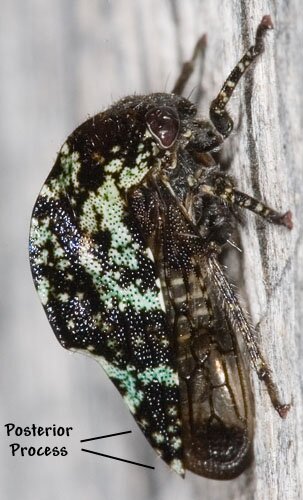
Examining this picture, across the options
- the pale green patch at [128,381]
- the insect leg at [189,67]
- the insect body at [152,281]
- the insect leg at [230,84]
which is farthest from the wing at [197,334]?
the insect leg at [189,67]

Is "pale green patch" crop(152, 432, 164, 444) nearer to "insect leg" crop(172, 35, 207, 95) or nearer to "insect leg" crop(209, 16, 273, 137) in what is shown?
"insect leg" crop(209, 16, 273, 137)

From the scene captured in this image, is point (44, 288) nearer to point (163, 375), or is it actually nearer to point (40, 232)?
point (40, 232)

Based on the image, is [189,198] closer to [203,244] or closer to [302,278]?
[203,244]

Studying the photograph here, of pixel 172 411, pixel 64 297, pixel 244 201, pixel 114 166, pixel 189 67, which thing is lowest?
pixel 172 411

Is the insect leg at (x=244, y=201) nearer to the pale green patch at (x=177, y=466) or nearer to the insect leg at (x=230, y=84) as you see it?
the insect leg at (x=230, y=84)

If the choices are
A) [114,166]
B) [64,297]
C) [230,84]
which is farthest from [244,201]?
[64,297]

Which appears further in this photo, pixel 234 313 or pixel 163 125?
pixel 163 125

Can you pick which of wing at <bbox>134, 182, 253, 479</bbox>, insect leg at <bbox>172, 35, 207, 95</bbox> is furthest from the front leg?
insect leg at <bbox>172, 35, 207, 95</bbox>

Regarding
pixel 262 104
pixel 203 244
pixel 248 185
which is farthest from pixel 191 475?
pixel 262 104
